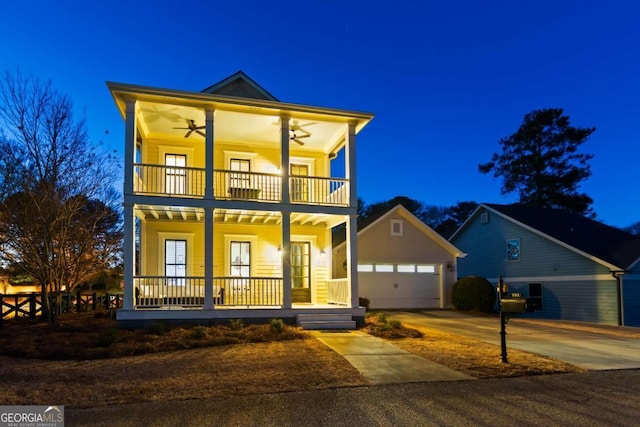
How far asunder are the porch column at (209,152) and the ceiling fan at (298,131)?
2467 mm

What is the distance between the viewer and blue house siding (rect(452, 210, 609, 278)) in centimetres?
1775

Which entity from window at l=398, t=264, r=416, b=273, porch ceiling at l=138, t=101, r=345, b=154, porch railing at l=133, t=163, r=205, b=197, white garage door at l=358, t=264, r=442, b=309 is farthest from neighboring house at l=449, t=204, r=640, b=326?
porch railing at l=133, t=163, r=205, b=197

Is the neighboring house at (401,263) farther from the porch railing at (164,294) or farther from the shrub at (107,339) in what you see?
the shrub at (107,339)

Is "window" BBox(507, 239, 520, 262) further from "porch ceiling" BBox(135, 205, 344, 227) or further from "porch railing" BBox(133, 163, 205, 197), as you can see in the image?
"porch railing" BBox(133, 163, 205, 197)

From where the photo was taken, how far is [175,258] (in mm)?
13812

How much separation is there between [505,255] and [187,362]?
697 inches

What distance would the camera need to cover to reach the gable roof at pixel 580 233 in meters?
16.5

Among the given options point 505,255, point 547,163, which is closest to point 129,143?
point 505,255

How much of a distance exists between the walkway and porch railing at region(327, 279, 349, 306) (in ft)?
8.75

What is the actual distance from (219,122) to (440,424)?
10572mm

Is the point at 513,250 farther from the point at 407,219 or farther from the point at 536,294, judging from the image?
the point at 407,219

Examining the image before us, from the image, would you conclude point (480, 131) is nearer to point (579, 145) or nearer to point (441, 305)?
point (579, 145)

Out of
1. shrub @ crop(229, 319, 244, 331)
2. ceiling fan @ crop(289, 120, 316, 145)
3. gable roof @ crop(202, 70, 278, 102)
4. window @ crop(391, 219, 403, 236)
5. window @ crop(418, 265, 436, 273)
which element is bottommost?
shrub @ crop(229, 319, 244, 331)

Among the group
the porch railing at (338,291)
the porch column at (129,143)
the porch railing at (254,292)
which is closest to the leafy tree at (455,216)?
the porch railing at (338,291)
